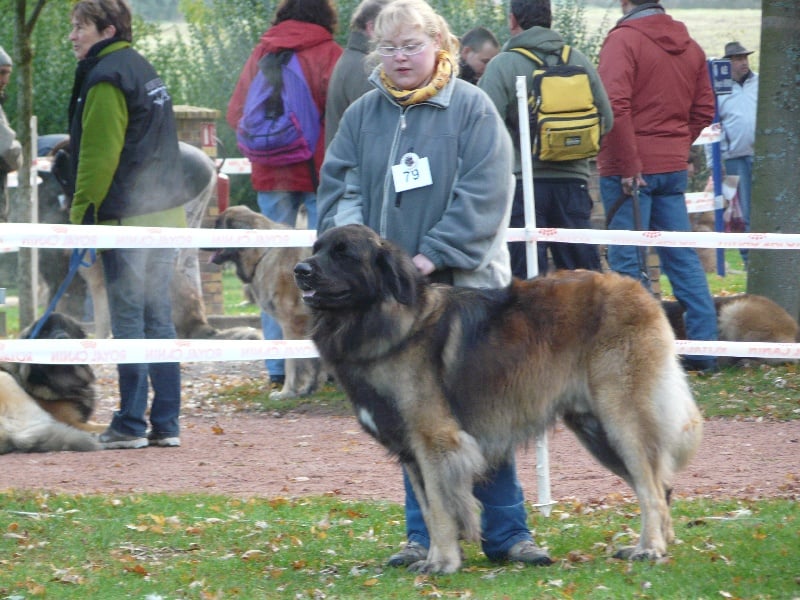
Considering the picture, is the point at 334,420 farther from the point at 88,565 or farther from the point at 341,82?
the point at 88,565

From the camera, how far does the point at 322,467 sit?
682 cm

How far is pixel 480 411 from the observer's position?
15.2ft

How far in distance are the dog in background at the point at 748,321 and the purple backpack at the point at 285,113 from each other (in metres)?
2.85

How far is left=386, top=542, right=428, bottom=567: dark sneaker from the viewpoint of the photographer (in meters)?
4.86

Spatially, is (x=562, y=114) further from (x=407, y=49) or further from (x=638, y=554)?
(x=638, y=554)

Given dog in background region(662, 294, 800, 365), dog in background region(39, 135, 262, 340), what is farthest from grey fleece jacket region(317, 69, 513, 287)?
dog in background region(39, 135, 262, 340)

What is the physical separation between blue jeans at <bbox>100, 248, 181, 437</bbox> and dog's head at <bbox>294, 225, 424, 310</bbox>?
2.72 meters

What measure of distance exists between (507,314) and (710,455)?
2559mm

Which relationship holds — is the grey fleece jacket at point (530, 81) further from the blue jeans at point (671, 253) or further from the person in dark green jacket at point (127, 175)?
the person in dark green jacket at point (127, 175)

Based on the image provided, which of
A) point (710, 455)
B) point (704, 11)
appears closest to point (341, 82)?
point (710, 455)

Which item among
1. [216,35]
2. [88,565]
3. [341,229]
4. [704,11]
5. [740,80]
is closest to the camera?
[341,229]

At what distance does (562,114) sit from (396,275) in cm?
332

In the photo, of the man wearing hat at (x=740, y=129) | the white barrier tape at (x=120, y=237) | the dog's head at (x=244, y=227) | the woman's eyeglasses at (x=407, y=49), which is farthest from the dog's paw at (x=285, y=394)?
the man wearing hat at (x=740, y=129)

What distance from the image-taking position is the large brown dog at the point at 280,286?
8.84 meters
